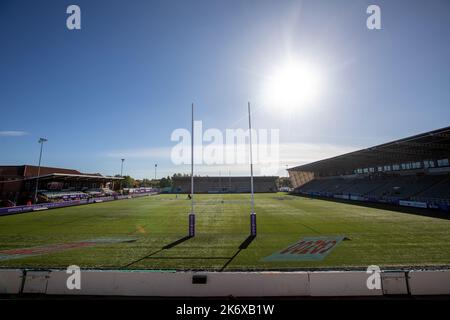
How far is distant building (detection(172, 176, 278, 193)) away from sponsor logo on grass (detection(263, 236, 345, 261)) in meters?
78.6

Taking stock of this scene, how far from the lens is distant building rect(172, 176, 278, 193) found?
9369 cm

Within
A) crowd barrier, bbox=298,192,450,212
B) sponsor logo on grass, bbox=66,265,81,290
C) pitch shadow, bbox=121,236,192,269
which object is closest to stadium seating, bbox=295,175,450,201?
crowd barrier, bbox=298,192,450,212

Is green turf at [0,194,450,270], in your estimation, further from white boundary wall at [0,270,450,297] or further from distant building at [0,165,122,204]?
distant building at [0,165,122,204]

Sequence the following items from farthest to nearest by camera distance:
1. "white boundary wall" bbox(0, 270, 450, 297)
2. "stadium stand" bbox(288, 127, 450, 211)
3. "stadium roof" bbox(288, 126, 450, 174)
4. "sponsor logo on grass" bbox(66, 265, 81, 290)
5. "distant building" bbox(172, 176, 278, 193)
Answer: "distant building" bbox(172, 176, 278, 193), "stadium stand" bbox(288, 127, 450, 211), "stadium roof" bbox(288, 126, 450, 174), "sponsor logo on grass" bbox(66, 265, 81, 290), "white boundary wall" bbox(0, 270, 450, 297)

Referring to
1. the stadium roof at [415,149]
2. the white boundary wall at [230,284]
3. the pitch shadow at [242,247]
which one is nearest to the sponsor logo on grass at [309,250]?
the pitch shadow at [242,247]

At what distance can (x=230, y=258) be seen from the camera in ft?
33.6

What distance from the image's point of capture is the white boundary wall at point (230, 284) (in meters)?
6.44

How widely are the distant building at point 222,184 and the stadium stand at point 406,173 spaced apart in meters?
40.4

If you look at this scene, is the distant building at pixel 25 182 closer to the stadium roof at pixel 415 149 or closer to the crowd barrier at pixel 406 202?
the stadium roof at pixel 415 149
